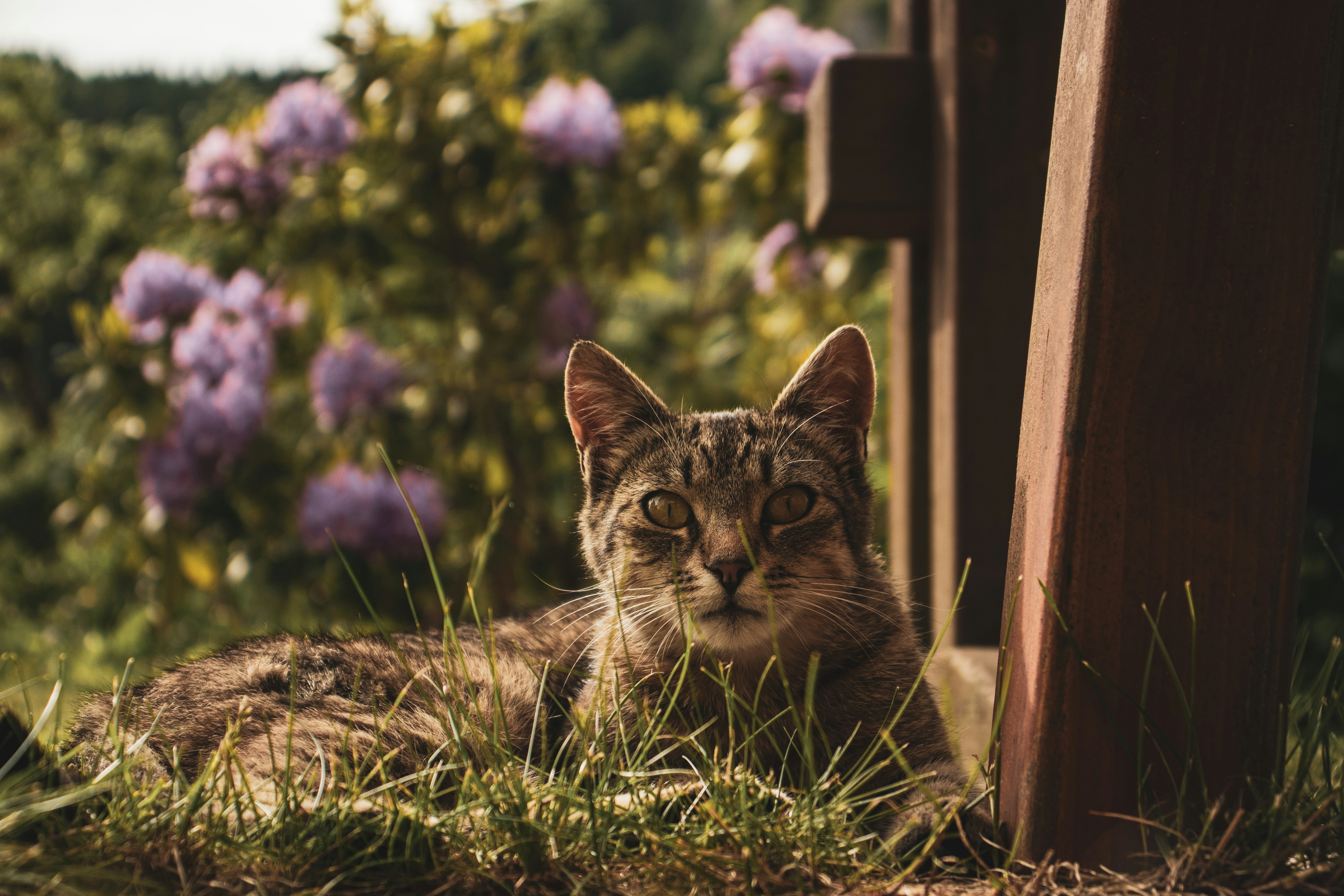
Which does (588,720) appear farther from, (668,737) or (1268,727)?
(1268,727)

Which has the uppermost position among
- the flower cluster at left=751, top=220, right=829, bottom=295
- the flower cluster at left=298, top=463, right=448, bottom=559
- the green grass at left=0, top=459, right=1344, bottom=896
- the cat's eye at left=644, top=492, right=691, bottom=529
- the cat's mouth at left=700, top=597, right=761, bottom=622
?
the flower cluster at left=751, top=220, right=829, bottom=295

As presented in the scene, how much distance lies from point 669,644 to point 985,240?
3.67ft

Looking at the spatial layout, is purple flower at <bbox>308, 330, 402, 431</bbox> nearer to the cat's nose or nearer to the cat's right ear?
the cat's right ear

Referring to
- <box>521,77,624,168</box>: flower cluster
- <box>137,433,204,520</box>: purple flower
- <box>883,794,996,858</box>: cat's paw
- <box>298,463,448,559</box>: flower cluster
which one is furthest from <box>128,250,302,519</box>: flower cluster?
<box>883,794,996,858</box>: cat's paw

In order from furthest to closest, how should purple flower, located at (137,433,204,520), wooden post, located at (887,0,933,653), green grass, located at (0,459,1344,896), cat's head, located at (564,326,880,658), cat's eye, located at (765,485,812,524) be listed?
purple flower, located at (137,433,204,520)
wooden post, located at (887,0,933,653)
cat's eye, located at (765,485,812,524)
cat's head, located at (564,326,880,658)
green grass, located at (0,459,1344,896)

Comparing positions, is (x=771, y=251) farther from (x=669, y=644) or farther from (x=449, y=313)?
(x=669, y=644)

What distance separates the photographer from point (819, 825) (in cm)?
110

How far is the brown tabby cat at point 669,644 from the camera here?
144cm

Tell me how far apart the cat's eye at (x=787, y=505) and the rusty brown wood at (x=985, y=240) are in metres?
0.56

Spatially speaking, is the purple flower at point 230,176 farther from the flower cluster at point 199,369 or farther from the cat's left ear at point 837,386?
the cat's left ear at point 837,386

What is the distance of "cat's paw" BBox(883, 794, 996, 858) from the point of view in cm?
111

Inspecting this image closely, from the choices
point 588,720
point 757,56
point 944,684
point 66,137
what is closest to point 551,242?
point 757,56

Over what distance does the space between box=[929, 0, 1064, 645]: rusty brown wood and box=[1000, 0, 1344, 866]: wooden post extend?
91 cm

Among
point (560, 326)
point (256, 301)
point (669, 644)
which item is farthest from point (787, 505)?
point (256, 301)
